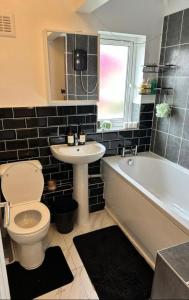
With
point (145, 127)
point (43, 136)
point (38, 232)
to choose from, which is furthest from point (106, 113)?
point (38, 232)

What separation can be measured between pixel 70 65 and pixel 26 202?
4.70 feet

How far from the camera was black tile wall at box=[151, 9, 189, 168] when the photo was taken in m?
2.17

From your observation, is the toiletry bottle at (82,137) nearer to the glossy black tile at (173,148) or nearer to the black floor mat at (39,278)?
the glossy black tile at (173,148)

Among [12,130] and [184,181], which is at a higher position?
[12,130]

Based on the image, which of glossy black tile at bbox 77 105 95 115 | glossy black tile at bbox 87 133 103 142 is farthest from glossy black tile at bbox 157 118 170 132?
glossy black tile at bbox 77 105 95 115

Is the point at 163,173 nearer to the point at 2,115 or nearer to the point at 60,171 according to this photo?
the point at 60,171

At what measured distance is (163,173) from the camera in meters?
2.55

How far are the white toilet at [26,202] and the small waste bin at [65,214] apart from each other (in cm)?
26

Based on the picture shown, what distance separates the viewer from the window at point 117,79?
8.06 feet

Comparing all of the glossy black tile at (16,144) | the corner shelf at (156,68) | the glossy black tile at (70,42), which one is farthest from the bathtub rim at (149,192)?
the glossy black tile at (70,42)

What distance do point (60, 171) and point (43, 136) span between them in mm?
453

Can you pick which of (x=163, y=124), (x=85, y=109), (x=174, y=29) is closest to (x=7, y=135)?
(x=85, y=109)

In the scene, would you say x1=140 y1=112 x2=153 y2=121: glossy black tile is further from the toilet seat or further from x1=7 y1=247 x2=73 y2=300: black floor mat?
x1=7 y1=247 x2=73 y2=300: black floor mat

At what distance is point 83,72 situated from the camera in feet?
7.16
